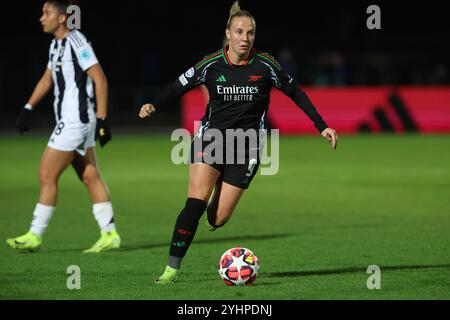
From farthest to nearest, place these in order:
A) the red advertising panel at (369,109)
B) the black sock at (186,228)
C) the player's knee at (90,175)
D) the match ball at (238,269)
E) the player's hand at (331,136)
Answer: the red advertising panel at (369,109)
the player's knee at (90,175)
the player's hand at (331,136)
the black sock at (186,228)
the match ball at (238,269)

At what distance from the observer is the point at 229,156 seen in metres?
8.30

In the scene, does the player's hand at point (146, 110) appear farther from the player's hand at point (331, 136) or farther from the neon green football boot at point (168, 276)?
the player's hand at point (331, 136)

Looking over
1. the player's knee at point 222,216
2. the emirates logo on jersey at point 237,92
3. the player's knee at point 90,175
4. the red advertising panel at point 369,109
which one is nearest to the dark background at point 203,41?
the red advertising panel at point 369,109

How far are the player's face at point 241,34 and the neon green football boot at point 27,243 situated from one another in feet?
10.3

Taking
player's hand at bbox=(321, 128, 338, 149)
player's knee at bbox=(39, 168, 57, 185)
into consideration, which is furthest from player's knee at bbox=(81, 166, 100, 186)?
player's hand at bbox=(321, 128, 338, 149)

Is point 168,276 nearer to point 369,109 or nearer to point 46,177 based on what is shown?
point 46,177

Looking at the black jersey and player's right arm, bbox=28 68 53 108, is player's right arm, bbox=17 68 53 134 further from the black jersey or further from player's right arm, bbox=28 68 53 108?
the black jersey

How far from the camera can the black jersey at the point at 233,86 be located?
26.8 feet

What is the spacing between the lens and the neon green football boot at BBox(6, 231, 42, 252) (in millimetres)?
9836

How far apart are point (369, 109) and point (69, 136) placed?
18476mm

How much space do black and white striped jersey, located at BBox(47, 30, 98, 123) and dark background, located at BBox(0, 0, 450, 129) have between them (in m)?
25.5

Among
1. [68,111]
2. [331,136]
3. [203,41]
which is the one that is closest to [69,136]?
[68,111]

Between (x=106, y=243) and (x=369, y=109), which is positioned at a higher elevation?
(x=369, y=109)
